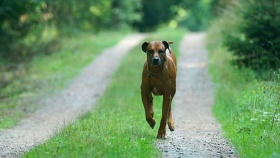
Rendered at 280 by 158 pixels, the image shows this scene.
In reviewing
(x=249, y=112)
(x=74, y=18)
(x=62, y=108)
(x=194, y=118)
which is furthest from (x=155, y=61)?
(x=74, y=18)

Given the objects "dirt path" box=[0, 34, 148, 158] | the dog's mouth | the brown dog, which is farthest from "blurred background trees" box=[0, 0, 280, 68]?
the dog's mouth

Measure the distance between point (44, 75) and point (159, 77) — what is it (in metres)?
11.8

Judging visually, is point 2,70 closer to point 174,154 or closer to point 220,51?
point 220,51

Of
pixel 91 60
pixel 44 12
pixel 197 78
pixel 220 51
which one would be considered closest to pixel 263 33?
pixel 197 78

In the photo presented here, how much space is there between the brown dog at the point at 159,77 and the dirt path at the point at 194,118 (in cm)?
58

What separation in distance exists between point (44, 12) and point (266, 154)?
20.4 m

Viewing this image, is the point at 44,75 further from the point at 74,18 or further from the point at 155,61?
the point at 155,61

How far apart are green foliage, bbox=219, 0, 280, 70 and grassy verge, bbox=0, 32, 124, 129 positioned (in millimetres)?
6288

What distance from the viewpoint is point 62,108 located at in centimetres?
1545

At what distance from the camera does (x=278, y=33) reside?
636 inches

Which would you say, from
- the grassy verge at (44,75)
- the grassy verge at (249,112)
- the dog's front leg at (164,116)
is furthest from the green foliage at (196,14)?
the dog's front leg at (164,116)

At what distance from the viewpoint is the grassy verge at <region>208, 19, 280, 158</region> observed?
8.94 m

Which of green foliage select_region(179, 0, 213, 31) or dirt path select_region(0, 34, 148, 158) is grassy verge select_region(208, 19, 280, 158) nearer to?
dirt path select_region(0, 34, 148, 158)

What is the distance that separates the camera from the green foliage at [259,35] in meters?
15.9
